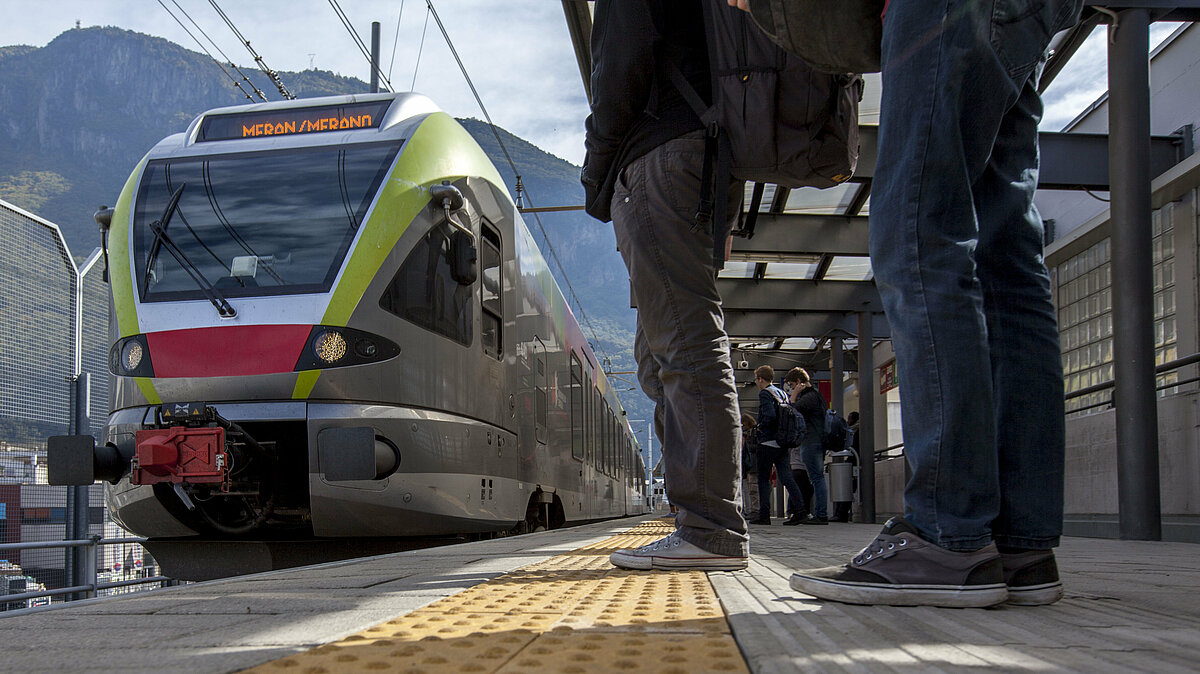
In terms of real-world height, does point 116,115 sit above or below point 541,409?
above

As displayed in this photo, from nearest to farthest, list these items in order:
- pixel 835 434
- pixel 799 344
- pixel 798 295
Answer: pixel 835 434
pixel 798 295
pixel 799 344

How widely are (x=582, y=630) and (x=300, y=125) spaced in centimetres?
595

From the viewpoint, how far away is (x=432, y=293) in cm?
623

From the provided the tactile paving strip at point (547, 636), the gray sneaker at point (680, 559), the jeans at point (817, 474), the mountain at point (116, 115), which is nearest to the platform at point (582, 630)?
the tactile paving strip at point (547, 636)

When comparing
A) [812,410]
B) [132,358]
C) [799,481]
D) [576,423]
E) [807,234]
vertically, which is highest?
[807,234]

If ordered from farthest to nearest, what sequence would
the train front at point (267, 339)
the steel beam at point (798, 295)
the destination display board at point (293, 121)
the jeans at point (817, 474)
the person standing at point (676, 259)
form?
the steel beam at point (798, 295) < the jeans at point (817, 474) < the destination display board at point (293, 121) < the train front at point (267, 339) < the person standing at point (676, 259)

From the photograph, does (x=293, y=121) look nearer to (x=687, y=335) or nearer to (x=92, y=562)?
(x=92, y=562)

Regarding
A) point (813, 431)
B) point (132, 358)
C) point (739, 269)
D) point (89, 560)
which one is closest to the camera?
point (132, 358)

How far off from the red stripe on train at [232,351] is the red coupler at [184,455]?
0.41m

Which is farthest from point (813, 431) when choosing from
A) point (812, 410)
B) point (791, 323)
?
point (791, 323)

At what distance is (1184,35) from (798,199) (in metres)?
4.48

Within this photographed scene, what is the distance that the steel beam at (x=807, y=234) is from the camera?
12500 mm

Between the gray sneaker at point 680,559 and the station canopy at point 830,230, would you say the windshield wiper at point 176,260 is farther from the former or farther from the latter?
the gray sneaker at point 680,559

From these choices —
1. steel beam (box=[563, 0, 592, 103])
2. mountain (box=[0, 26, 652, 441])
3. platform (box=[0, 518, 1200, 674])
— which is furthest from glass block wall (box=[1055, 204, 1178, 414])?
mountain (box=[0, 26, 652, 441])
